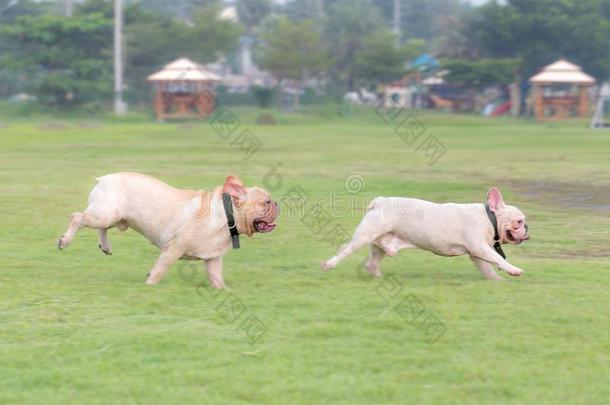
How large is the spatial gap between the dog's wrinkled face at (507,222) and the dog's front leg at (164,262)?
2.88m

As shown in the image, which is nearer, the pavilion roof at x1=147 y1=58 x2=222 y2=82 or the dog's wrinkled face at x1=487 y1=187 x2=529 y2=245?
the dog's wrinkled face at x1=487 y1=187 x2=529 y2=245

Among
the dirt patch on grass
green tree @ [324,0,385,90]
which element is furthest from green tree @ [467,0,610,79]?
the dirt patch on grass

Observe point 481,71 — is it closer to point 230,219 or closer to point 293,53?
point 293,53

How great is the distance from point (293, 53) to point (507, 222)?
56908 mm

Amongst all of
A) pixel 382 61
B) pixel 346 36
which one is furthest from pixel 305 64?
pixel 346 36

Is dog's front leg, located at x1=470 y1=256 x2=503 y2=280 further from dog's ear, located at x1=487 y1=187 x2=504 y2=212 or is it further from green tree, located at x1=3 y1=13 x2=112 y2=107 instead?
green tree, located at x1=3 y1=13 x2=112 y2=107

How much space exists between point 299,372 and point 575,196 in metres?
12.2

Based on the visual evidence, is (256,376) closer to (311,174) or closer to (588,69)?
(311,174)

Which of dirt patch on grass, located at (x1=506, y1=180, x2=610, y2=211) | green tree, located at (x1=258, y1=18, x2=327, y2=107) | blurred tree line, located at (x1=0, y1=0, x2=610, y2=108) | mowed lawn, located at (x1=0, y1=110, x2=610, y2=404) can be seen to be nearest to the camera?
mowed lawn, located at (x1=0, y1=110, x2=610, y2=404)

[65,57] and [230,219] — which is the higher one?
[230,219]

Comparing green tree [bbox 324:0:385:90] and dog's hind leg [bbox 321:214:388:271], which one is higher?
dog's hind leg [bbox 321:214:388:271]

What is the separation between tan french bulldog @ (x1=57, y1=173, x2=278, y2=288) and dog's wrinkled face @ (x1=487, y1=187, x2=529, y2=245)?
2.03 m

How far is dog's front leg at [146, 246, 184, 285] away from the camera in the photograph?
925 cm

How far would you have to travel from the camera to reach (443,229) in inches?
383
